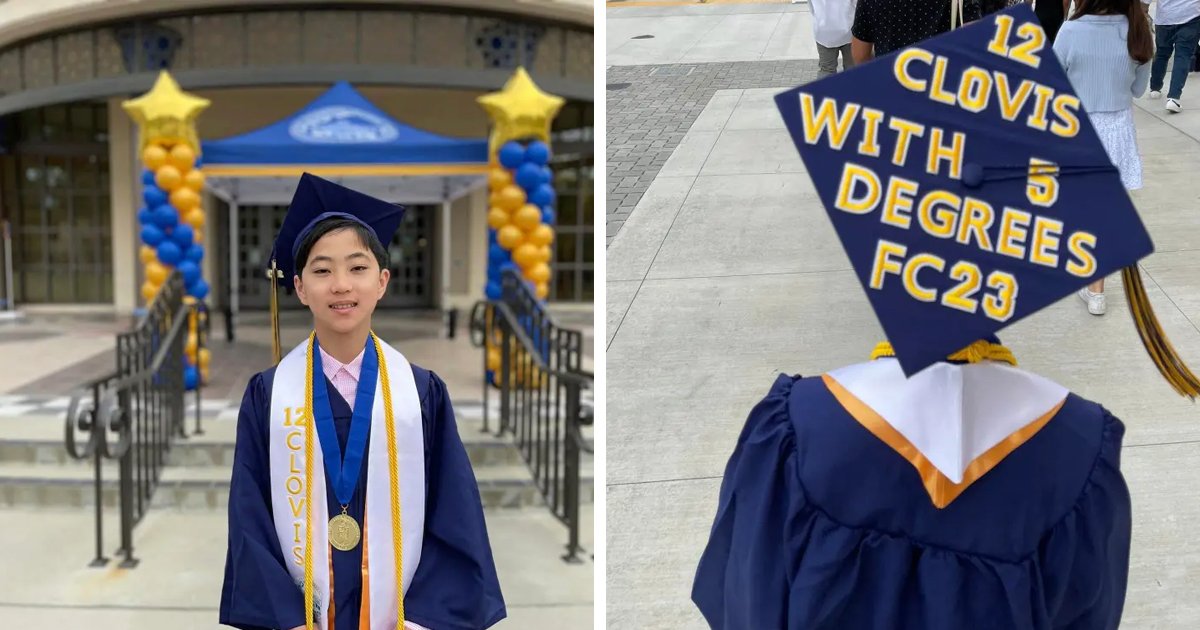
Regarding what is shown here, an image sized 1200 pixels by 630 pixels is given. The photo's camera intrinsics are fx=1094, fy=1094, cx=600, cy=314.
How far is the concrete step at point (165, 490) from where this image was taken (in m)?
6.56

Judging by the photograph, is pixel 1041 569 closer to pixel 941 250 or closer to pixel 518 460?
pixel 941 250

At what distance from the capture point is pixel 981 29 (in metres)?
1.82

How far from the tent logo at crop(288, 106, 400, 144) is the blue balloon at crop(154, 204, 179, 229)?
1.13 metres

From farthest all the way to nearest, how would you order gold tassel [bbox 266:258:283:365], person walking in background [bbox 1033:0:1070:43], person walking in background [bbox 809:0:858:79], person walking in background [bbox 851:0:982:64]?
person walking in background [bbox 1033:0:1070:43]
person walking in background [bbox 809:0:858:79]
person walking in background [bbox 851:0:982:64]
gold tassel [bbox 266:258:283:365]

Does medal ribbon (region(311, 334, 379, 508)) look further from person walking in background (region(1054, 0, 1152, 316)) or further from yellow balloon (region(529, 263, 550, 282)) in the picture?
yellow balloon (region(529, 263, 550, 282))

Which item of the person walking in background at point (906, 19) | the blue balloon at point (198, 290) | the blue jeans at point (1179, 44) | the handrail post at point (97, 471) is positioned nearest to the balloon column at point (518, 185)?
the blue balloon at point (198, 290)

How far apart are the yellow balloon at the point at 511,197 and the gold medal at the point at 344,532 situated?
6.40 m

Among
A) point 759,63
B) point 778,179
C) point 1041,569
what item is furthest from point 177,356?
point 759,63

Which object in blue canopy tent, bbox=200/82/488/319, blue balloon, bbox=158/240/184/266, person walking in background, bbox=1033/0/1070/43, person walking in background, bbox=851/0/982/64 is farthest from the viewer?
blue balloon, bbox=158/240/184/266

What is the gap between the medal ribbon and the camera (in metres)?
2.58

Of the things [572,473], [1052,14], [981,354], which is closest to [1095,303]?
[572,473]

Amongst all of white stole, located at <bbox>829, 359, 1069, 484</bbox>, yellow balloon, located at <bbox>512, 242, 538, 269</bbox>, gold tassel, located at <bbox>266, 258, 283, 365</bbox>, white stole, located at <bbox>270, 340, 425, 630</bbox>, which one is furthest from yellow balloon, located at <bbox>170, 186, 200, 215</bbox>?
white stole, located at <bbox>829, 359, 1069, 484</bbox>

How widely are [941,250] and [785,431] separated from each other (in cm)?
46

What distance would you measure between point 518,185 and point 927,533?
717cm
